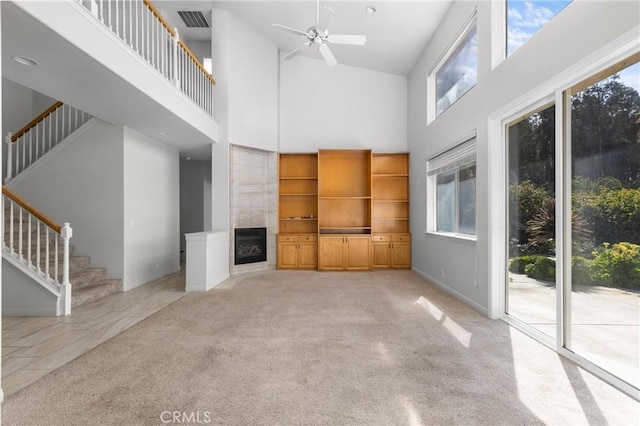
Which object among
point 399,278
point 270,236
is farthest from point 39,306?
point 399,278

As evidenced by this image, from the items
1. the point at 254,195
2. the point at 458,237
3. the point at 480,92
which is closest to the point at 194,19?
the point at 254,195

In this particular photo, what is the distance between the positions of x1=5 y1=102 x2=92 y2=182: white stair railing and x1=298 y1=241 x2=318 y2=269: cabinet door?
15.1 ft

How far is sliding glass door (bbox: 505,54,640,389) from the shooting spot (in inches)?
79.8

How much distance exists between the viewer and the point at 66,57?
→ 263cm

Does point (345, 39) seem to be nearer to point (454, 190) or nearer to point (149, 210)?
point (454, 190)

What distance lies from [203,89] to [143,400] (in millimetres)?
4972

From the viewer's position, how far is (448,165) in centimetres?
482

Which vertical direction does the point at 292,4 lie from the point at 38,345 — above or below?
above

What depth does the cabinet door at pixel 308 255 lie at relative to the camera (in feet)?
21.5

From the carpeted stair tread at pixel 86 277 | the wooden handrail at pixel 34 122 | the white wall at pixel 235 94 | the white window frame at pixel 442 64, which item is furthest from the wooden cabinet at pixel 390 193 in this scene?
the wooden handrail at pixel 34 122

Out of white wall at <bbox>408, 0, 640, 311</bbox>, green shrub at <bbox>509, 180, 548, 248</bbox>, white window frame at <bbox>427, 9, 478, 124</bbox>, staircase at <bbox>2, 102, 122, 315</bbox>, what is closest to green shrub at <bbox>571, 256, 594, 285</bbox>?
green shrub at <bbox>509, 180, 548, 248</bbox>

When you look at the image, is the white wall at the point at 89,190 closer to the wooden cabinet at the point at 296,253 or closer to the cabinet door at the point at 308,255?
the wooden cabinet at the point at 296,253

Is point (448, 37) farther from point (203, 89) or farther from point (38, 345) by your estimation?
point (38, 345)

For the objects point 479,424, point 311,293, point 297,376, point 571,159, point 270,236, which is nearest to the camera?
point 479,424
